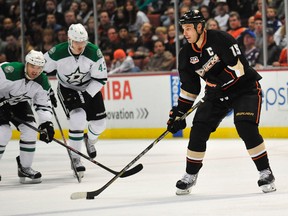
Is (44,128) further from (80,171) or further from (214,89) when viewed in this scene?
(214,89)

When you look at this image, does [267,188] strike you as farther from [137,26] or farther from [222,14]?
[137,26]

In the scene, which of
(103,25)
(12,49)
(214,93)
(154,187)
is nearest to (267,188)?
(214,93)

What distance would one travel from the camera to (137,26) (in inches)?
475

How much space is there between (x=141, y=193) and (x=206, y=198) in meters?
0.63

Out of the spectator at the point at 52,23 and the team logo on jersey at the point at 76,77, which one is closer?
the team logo on jersey at the point at 76,77

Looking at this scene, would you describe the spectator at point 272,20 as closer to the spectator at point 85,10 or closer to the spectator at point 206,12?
the spectator at point 206,12

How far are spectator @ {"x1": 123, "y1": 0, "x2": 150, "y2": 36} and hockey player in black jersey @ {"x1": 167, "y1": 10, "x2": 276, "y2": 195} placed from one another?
19.5ft

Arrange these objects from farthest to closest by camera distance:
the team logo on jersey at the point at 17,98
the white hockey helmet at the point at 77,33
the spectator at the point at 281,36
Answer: the spectator at the point at 281,36 → the white hockey helmet at the point at 77,33 → the team logo on jersey at the point at 17,98

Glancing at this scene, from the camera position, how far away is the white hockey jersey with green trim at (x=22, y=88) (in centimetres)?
717

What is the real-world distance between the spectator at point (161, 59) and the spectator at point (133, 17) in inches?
15.1

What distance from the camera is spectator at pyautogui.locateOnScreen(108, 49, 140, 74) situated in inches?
474

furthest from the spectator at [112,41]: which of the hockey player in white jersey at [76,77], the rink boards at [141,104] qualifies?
the hockey player in white jersey at [76,77]

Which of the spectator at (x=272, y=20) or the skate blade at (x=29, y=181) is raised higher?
the spectator at (x=272, y=20)

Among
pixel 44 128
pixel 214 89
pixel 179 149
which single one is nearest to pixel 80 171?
pixel 44 128
